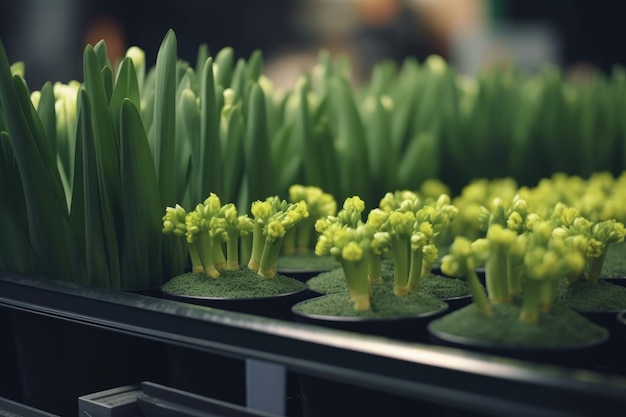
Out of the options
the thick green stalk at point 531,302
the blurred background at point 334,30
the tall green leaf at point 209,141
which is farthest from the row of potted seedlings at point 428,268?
the blurred background at point 334,30

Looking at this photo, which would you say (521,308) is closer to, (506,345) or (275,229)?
(506,345)

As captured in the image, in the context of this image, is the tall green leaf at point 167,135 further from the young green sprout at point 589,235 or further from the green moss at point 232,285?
the young green sprout at point 589,235

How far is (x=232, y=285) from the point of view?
3.06 ft

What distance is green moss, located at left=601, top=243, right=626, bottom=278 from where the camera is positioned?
101cm

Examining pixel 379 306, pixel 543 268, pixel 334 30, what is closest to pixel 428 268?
pixel 379 306

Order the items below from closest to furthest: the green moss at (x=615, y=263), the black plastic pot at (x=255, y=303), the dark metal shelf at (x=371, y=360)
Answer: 1. the dark metal shelf at (x=371, y=360)
2. the black plastic pot at (x=255, y=303)
3. the green moss at (x=615, y=263)

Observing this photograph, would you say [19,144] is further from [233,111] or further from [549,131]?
[549,131]

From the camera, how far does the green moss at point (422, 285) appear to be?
36.1 inches

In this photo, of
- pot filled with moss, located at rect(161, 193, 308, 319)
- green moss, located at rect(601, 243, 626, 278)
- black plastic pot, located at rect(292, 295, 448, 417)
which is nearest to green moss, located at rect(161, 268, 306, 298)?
pot filled with moss, located at rect(161, 193, 308, 319)

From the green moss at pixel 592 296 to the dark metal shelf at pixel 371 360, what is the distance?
14 cm

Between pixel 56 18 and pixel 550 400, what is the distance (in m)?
4.78

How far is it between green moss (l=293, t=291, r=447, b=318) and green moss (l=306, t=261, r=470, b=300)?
1.7 inches

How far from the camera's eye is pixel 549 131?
1702 millimetres

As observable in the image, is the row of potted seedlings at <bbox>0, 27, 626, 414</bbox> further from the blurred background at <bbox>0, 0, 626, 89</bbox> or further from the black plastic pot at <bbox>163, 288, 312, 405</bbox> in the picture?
the blurred background at <bbox>0, 0, 626, 89</bbox>
